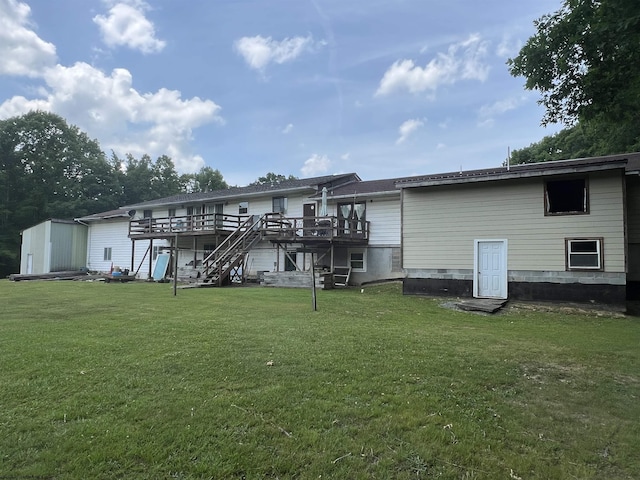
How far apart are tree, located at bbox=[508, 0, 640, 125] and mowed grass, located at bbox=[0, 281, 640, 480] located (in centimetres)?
606

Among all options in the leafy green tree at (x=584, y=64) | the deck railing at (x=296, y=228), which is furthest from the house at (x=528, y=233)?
the deck railing at (x=296, y=228)

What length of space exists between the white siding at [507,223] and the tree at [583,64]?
2.16 meters

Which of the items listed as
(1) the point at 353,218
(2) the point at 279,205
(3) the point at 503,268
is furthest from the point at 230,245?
(3) the point at 503,268

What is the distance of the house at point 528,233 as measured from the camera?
1140 cm

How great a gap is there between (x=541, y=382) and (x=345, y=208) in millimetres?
16468

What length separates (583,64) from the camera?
1030cm

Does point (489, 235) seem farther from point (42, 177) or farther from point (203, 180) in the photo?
point (203, 180)

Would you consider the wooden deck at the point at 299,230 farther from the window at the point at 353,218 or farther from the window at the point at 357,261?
the window at the point at 357,261

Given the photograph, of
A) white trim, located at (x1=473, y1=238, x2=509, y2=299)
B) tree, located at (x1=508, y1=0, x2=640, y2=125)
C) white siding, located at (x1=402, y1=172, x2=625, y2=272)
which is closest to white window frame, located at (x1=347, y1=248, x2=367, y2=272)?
white siding, located at (x1=402, y1=172, x2=625, y2=272)

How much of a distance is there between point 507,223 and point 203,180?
160 ft

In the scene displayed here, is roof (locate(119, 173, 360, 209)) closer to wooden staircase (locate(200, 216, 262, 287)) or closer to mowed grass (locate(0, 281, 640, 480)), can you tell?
wooden staircase (locate(200, 216, 262, 287))

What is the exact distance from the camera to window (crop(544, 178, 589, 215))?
39.1ft

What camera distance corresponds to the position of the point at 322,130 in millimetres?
26031

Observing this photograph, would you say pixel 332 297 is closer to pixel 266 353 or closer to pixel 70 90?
pixel 266 353
